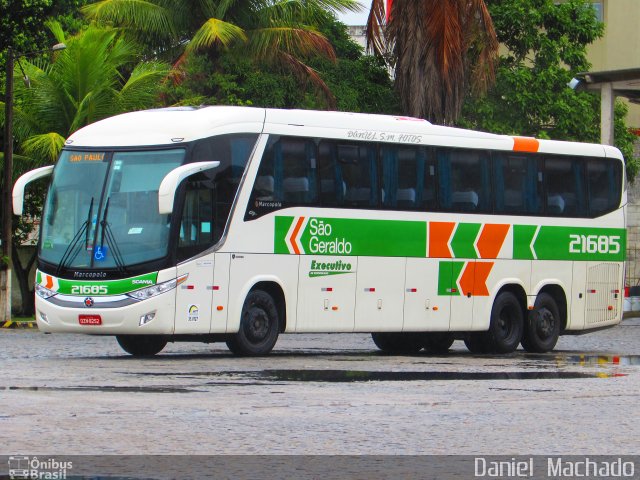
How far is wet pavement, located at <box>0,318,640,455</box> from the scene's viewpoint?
10328 millimetres

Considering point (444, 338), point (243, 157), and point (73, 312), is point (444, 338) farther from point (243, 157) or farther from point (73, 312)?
point (73, 312)

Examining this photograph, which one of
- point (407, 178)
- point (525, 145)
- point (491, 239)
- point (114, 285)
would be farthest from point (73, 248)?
point (525, 145)

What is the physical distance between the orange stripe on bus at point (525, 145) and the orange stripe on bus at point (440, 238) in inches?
79.8

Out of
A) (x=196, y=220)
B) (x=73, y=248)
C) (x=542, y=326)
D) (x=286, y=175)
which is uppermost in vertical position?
(x=286, y=175)

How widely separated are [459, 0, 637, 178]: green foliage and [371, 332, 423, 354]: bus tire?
71.0ft

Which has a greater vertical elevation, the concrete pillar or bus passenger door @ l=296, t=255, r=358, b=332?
the concrete pillar

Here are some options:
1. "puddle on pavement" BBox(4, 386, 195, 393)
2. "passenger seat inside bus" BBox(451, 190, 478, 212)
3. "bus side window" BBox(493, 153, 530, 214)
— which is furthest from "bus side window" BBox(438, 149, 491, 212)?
"puddle on pavement" BBox(4, 386, 195, 393)

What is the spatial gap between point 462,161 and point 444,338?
302 centimetres

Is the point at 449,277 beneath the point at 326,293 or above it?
above

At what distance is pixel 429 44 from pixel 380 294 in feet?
54.7

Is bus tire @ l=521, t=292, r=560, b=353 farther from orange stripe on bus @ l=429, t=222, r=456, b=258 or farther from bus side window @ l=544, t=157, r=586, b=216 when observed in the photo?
orange stripe on bus @ l=429, t=222, r=456, b=258

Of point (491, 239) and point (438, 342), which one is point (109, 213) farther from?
point (438, 342)

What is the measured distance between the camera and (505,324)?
24594mm

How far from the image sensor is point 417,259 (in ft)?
75.7
